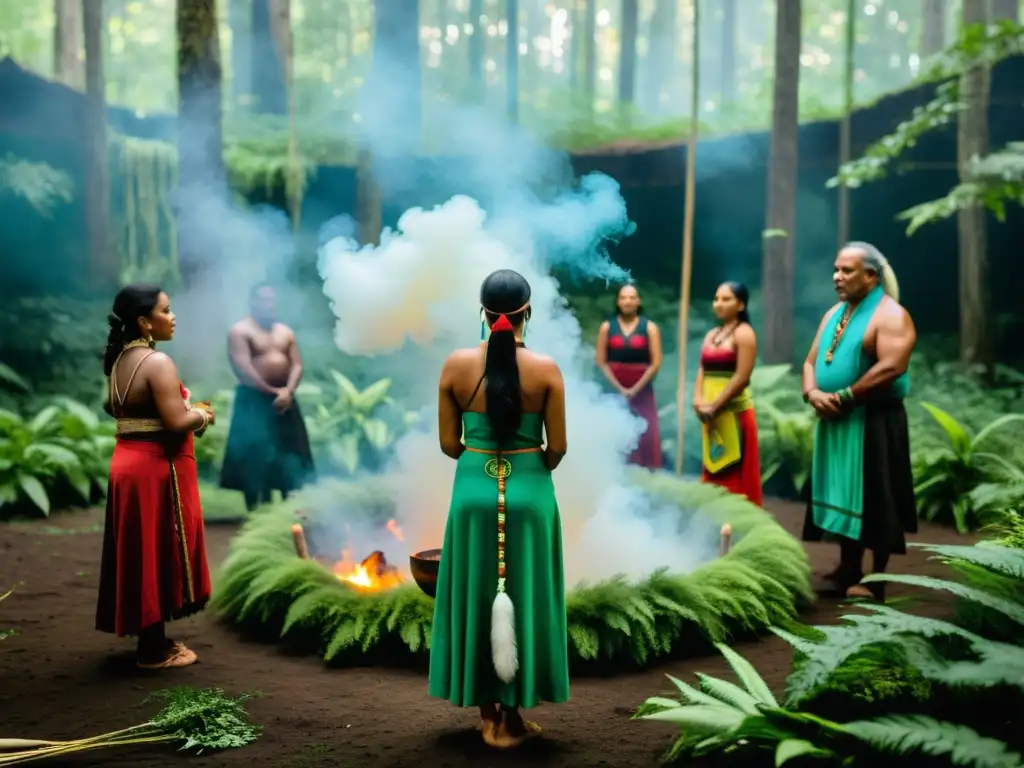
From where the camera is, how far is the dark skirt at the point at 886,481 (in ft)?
19.9

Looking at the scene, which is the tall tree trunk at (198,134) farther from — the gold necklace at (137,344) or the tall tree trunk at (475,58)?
the tall tree trunk at (475,58)

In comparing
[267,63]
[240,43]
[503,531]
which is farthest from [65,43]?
[503,531]

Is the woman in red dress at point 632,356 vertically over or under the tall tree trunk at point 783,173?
under

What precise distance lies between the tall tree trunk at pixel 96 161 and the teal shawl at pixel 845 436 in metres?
14.6

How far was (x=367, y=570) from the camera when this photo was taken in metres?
6.23

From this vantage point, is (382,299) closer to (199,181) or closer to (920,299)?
(199,181)

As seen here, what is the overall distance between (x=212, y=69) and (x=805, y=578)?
9564 millimetres

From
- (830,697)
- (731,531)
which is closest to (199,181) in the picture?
(731,531)

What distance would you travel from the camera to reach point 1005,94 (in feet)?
44.2

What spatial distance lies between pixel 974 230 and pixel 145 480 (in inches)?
447

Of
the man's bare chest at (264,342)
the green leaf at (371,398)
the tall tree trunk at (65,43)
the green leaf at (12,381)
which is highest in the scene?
the tall tree trunk at (65,43)

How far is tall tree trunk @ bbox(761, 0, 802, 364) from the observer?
13.6 metres

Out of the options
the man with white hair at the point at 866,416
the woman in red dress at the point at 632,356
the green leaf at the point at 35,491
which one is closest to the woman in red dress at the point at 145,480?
the man with white hair at the point at 866,416

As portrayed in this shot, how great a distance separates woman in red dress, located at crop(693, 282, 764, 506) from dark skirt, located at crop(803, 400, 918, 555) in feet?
4.37
